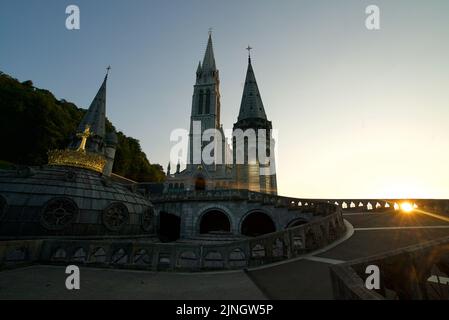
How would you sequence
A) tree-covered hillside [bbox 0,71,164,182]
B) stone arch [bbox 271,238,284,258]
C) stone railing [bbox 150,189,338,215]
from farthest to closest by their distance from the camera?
tree-covered hillside [bbox 0,71,164,182] < stone railing [bbox 150,189,338,215] < stone arch [bbox 271,238,284,258]

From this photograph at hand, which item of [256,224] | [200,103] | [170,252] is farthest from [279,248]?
[200,103]

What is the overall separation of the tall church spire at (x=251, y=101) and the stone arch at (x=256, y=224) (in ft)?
93.5

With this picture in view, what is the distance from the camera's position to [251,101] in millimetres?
53094

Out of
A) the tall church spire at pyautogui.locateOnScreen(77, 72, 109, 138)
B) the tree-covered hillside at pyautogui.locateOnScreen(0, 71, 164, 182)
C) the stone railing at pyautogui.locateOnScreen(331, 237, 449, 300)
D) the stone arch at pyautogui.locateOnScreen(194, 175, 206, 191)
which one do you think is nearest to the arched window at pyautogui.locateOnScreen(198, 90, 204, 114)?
the stone arch at pyautogui.locateOnScreen(194, 175, 206, 191)

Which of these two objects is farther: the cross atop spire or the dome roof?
the cross atop spire

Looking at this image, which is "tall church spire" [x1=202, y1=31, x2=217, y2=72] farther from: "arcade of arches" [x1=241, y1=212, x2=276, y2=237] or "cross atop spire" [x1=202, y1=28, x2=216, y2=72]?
"arcade of arches" [x1=241, y1=212, x2=276, y2=237]

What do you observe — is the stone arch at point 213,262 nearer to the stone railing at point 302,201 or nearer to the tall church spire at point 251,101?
the stone railing at point 302,201

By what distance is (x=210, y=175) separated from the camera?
4600 cm

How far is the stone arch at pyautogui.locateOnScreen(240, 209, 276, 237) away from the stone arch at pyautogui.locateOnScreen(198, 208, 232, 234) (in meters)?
2.38

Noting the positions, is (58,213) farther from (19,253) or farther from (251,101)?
(251,101)

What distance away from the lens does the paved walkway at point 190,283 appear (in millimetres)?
4504

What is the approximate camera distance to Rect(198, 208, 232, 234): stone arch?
29.0 metres

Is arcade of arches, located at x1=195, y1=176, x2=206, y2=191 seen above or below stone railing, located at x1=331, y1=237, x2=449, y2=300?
above
